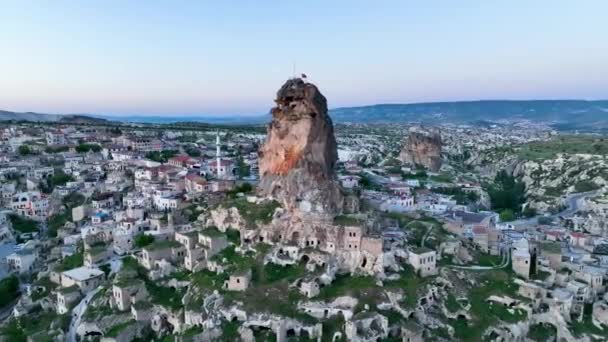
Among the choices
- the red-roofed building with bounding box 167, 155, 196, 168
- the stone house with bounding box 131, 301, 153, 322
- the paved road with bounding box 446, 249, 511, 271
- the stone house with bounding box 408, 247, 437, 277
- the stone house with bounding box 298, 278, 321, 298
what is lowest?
the stone house with bounding box 131, 301, 153, 322

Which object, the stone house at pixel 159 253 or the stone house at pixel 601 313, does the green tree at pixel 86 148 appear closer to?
the stone house at pixel 159 253

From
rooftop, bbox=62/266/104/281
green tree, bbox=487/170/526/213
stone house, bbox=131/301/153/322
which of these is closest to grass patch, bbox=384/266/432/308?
stone house, bbox=131/301/153/322

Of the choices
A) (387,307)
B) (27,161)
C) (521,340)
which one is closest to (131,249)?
(387,307)

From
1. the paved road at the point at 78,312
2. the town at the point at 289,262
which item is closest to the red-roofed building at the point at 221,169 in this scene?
the town at the point at 289,262

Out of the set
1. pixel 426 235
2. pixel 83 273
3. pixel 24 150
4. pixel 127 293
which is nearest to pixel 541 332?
pixel 426 235

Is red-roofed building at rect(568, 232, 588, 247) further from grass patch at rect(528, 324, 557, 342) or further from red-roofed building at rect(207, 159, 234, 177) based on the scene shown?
red-roofed building at rect(207, 159, 234, 177)

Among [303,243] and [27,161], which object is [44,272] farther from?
[27,161]

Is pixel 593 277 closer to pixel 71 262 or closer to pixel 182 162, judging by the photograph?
pixel 71 262
